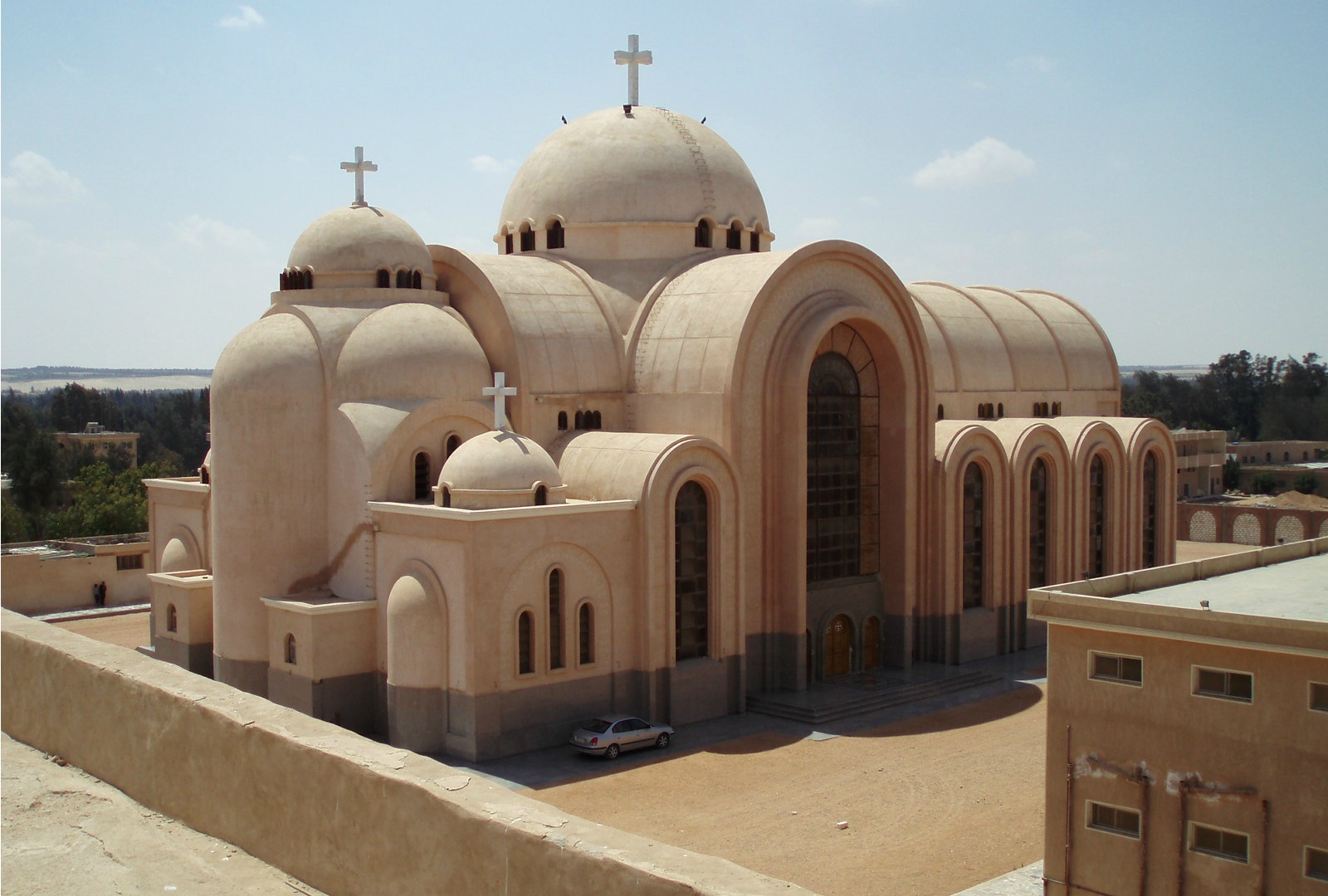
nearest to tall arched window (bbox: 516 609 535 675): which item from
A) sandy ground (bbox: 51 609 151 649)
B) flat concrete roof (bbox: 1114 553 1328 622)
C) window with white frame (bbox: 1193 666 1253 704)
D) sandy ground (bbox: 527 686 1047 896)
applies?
sandy ground (bbox: 527 686 1047 896)

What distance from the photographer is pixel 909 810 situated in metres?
21.4

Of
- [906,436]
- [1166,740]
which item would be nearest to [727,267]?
[906,436]

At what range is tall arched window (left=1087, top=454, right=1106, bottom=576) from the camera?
36.4 meters

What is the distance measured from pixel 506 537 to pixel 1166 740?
40.1 feet

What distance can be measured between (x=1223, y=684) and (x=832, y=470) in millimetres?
15096

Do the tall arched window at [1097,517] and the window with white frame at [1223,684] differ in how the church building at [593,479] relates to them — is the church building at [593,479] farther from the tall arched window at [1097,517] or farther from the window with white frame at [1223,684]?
the window with white frame at [1223,684]

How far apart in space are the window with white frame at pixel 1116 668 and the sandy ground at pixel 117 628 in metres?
26.4

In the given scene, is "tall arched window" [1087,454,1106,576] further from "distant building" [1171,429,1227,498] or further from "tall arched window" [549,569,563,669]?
"distant building" [1171,429,1227,498]

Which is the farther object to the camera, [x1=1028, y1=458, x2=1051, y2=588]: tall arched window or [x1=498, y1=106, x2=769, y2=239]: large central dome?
[x1=1028, y1=458, x2=1051, y2=588]: tall arched window

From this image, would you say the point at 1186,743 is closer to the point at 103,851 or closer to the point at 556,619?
the point at 556,619

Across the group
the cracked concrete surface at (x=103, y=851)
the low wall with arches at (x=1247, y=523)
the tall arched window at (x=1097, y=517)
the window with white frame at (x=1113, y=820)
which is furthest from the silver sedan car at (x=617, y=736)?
the low wall with arches at (x=1247, y=523)

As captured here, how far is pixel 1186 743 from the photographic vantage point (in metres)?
16.2

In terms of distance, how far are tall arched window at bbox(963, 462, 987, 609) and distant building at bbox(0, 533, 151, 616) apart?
25669 mm

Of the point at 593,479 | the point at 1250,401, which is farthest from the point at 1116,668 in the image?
the point at 1250,401
